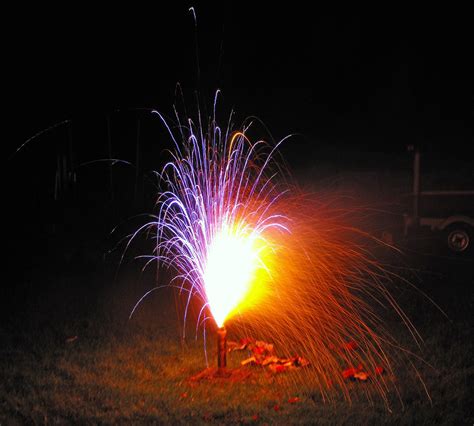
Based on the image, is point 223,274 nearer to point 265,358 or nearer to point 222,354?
point 222,354

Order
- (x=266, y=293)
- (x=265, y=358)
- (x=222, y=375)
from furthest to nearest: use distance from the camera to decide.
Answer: (x=266, y=293), (x=265, y=358), (x=222, y=375)

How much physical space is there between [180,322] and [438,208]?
8.53 meters

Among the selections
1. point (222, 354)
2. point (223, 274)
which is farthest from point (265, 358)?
point (223, 274)

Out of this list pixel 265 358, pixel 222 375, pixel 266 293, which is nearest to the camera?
pixel 222 375

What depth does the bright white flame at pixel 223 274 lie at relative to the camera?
5.38 meters

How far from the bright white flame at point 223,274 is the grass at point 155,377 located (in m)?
0.66

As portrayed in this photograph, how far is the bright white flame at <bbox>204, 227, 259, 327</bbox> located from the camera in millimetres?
5379

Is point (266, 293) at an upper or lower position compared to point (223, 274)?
lower

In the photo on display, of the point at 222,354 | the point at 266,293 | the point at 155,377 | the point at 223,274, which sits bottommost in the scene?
the point at 155,377

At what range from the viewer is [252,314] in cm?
625

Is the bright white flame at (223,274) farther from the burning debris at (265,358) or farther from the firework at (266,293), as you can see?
the burning debris at (265,358)

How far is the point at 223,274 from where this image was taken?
17.6 feet

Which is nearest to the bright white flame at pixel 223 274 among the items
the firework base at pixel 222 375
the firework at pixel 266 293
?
the firework at pixel 266 293

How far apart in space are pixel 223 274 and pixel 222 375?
0.89m
